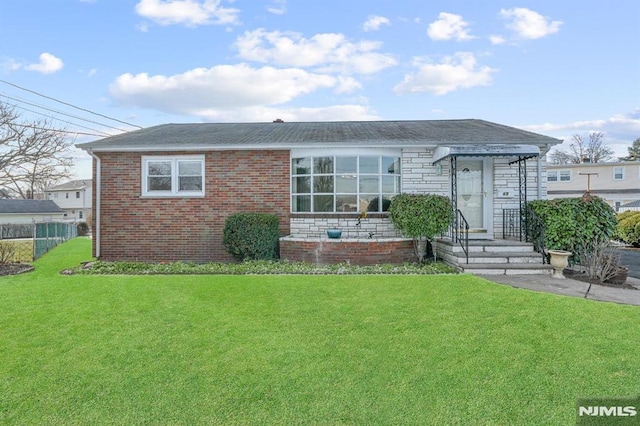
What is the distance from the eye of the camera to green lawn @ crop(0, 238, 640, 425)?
117 inches

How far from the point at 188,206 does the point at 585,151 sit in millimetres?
50734

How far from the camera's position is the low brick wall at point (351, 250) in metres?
9.24

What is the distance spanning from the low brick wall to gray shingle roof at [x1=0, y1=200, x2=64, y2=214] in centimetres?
3737

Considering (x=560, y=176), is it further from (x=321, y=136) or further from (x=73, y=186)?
(x=73, y=186)

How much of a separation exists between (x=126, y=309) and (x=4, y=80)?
24798 mm

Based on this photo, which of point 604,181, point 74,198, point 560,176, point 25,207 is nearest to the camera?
point 604,181

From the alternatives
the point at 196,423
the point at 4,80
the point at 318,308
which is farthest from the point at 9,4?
the point at 196,423

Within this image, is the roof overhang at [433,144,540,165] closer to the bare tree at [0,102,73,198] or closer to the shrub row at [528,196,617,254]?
the shrub row at [528,196,617,254]

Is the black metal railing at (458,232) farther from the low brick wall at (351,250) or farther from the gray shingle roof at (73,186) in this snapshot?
the gray shingle roof at (73,186)

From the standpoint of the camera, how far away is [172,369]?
3619 millimetres

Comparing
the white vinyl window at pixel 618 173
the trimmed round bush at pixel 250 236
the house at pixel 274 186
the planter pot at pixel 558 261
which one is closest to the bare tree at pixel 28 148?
the house at pixel 274 186

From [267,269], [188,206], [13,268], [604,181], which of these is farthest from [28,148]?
[604,181]

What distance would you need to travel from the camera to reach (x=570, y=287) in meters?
6.88

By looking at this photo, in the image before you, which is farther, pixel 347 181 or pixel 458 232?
pixel 347 181
